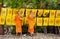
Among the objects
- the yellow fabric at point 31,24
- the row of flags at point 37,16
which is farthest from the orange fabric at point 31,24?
the row of flags at point 37,16

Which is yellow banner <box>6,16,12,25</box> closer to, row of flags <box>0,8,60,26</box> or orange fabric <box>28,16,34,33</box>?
row of flags <box>0,8,60,26</box>

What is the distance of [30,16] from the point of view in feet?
41.3

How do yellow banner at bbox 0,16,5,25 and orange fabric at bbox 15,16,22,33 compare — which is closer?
orange fabric at bbox 15,16,22,33

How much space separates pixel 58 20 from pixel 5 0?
3.32 meters

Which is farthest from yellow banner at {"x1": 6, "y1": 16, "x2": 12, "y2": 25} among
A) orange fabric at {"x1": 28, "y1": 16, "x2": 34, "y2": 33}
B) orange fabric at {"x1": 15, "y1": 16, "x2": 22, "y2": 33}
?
orange fabric at {"x1": 28, "y1": 16, "x2": 34, "y2": 33}

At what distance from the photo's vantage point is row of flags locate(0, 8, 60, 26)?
1294cm

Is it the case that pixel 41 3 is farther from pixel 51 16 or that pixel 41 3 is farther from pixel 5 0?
pixel 5 0

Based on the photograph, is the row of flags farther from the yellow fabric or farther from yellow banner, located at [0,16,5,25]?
the yellow fabric

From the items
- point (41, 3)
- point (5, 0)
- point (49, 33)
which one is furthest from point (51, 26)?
point (5, 0)

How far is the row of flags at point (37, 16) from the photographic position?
12.9 m

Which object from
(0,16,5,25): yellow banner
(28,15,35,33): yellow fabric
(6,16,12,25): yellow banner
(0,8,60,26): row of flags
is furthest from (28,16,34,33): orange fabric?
(0,16,5,25): yellow banner

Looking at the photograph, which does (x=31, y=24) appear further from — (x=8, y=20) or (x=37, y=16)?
(x=8, y=20)

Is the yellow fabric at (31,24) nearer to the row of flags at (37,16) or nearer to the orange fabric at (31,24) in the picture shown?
the orange fabric at (31,24)

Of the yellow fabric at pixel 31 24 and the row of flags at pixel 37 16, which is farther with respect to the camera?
the row of flags at pixel 37 16
